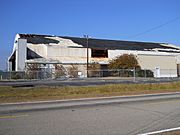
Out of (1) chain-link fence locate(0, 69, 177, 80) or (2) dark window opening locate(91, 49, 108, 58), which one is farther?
(2) dark window opening locate(91, 49, 108, 58)

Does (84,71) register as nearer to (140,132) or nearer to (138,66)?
(138,66)

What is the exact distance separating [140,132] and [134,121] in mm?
1901

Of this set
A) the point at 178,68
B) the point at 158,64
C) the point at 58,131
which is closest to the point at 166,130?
the point at 58,131

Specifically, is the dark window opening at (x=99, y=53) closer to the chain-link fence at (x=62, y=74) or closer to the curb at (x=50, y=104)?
the chain-link fence at (x=62, y=74)

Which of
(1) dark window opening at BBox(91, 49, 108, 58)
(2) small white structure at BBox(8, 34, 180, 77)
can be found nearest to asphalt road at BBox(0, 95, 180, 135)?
(2) small white structure at BBox(8, 34, 180, 77)

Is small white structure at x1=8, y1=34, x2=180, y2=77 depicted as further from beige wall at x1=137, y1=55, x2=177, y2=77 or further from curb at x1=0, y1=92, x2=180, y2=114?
curb at x1=0, y1=92, x2=180, y2=114

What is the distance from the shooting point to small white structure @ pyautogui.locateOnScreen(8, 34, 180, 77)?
226ft

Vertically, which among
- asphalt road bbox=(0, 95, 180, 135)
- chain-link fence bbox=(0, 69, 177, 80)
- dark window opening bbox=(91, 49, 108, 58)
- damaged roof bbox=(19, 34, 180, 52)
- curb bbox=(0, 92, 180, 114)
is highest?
damaged roof bbox=(19, 34, 180, 52)

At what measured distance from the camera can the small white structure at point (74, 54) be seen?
6900 cm

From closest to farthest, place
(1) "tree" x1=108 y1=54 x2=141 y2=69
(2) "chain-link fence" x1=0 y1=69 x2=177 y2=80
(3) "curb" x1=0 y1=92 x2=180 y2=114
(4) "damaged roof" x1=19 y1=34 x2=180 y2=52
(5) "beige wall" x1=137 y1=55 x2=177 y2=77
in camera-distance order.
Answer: (3) "curb" x1=0 y1=92 x2=180 y2=114, (2) "chain-link fence" x1=0 y1=69 x2=177 y2=80, (1) "tree" x1=108 y1=54 x2=141 y2=69, (5) "beige wall" x1=137 y1=55 x2=177 y2=77, (4) "damaged roof" x1=19 y1=34 x2=180 y2=52

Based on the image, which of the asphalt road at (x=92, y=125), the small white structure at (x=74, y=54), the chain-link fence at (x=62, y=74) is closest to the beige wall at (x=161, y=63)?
the small white structure at (x=74, y=54)

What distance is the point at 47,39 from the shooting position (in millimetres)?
81562

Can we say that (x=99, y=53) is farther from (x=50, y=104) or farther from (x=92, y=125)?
(x=92, y=125)

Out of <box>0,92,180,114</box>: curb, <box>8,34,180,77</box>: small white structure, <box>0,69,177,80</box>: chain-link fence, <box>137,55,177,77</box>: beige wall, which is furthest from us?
<box>137,55,177,77</box>: beige wall
